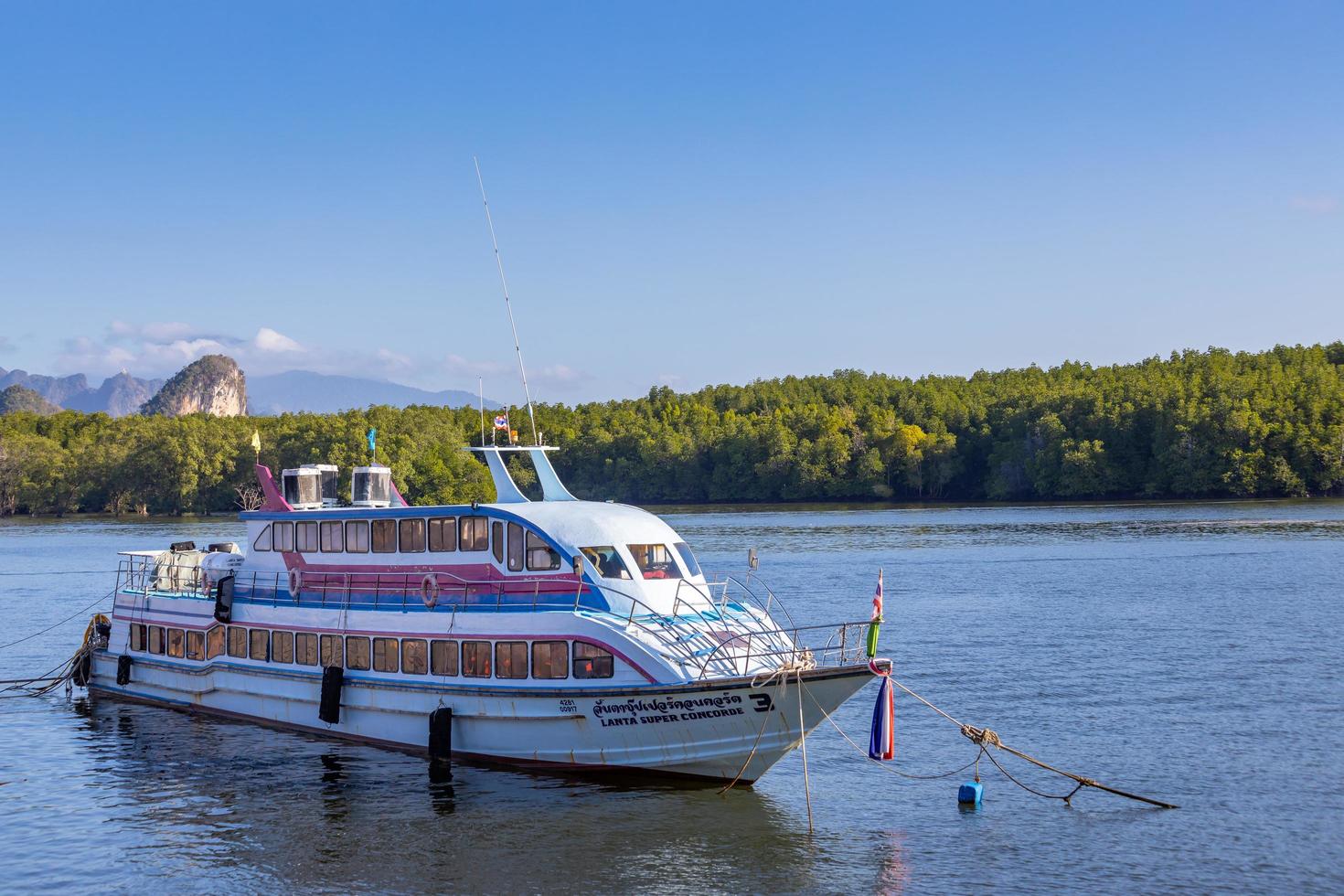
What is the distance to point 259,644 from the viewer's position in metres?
33.1

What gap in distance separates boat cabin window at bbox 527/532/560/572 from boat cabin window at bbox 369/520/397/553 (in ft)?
14.7

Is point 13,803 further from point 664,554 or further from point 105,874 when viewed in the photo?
point 664,554

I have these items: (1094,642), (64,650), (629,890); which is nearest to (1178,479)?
(1094,642)

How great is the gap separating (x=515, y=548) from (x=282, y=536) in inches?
339

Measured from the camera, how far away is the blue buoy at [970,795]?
26156 mm

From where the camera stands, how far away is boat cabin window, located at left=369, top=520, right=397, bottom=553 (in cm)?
Answer: 3127

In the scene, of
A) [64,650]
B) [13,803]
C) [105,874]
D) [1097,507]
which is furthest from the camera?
[1097,507]

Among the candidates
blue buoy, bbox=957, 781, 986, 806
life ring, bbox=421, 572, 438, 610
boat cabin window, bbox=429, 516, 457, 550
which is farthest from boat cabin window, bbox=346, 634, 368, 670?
blue buoy, bbox=957, 781, 986, 806

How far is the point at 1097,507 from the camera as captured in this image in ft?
417

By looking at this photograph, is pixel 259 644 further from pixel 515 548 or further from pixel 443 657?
pixel 515 548

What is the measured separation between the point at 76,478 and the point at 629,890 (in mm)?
155342

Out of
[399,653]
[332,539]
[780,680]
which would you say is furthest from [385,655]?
[780,680]

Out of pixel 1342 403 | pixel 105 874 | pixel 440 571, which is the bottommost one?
pixel 105 874

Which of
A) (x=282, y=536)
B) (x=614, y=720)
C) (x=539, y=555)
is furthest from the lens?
(x=282, y=536)
